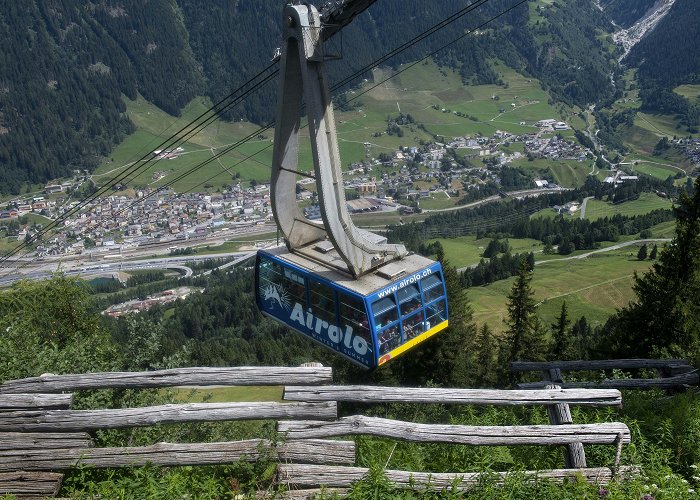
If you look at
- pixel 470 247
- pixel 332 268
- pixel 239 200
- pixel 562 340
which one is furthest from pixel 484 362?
pixel 239 200

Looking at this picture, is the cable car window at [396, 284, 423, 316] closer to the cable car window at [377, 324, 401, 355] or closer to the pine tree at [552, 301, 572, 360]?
the cable car window at [377, 324, 401, 355]

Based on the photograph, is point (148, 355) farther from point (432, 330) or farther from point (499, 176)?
point (499, 176)

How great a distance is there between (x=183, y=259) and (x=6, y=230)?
45400 millimetres

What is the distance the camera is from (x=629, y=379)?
449 inches

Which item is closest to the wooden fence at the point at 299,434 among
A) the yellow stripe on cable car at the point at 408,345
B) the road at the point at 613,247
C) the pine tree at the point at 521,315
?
the yellow stripe on cable car at the point at 408,345

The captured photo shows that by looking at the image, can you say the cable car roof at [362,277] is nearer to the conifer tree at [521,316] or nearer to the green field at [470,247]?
the conifer tree at [521,316]

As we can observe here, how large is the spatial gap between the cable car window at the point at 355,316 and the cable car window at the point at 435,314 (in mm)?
1833

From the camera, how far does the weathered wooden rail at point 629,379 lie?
1091cm

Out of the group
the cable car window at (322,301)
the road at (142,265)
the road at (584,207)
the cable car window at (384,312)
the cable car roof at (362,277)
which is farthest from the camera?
the road at (584,207)

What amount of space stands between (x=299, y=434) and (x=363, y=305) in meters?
6.78

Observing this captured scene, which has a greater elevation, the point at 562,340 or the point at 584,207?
the point at 562,340

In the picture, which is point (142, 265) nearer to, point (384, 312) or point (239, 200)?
point (239, 200)

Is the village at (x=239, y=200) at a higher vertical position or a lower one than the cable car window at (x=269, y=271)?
lower

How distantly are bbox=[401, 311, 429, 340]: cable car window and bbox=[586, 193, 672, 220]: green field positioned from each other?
5171 inches
